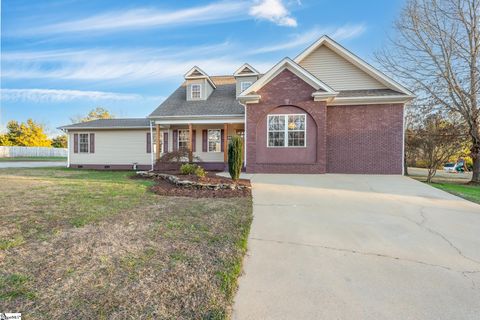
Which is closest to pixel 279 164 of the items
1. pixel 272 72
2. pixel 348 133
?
pixel 348 133

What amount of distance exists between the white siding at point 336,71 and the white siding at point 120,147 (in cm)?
1235

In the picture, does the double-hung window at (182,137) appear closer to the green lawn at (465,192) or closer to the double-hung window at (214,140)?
the double-hung window at (214,140)

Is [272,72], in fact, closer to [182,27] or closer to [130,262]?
[182,27]

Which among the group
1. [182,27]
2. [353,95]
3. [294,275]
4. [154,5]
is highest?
[182,27]

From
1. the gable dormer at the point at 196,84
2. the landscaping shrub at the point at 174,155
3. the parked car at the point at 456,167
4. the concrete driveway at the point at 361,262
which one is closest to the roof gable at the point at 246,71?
the gable dormer at the point at 196,84

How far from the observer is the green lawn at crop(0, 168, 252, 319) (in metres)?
1.96

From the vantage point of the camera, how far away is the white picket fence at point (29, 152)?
34.8 meters

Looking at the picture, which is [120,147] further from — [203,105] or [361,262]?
[361,262]

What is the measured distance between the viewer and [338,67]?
1270 cm

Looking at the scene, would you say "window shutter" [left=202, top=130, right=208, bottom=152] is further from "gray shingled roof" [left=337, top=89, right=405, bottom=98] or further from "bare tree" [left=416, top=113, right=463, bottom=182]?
"bare tree" [left=416, top=113, right=463, bottom=182]

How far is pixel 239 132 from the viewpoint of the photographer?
15594mm

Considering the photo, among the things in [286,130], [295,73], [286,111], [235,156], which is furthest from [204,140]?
[235,156]

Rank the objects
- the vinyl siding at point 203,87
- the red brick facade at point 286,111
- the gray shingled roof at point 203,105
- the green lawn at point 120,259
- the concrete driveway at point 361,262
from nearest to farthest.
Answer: the green lawn at point 120,259 < the concrete driveway at point 361,262 < the red brick facade at point 286,111 < the gray shingled roof at point 203,105 < the vinyl siding at point 203,87

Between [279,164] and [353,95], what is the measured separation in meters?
5.35
